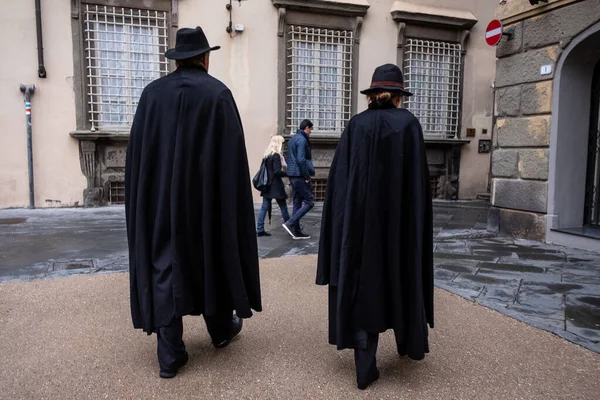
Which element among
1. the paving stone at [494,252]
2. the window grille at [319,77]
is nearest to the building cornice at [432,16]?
the window grille at [319,77]

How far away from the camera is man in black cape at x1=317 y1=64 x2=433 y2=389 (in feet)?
8.54

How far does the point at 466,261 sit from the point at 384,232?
3372 mm

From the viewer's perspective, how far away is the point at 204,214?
2.70 m

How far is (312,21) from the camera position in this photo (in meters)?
10.5

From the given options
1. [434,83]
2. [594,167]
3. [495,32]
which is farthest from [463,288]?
[434,83]

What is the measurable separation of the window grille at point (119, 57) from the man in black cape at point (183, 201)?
758 cm

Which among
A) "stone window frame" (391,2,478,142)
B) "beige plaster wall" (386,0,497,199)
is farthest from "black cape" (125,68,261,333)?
"beige plaster wall" (386,0,497,199)

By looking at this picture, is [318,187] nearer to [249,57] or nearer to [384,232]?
[249,57]

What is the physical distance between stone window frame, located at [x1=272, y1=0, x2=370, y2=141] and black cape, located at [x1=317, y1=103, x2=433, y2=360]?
8041mm

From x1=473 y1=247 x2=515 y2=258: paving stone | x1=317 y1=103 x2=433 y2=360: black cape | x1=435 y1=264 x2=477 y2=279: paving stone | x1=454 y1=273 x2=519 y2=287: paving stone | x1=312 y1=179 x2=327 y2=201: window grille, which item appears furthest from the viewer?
x1=312 y1=179 x2=327 y2=201: window grille

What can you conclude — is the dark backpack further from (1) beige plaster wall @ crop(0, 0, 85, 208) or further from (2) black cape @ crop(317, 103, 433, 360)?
(1) beige plaster wall @ crop(0, 0, 85, 208)

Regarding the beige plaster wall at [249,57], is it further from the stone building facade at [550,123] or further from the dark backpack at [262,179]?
the stone building facade at [550,123]

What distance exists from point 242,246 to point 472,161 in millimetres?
10367

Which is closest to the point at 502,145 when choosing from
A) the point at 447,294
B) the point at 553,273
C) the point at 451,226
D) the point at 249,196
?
the point at 451,226
